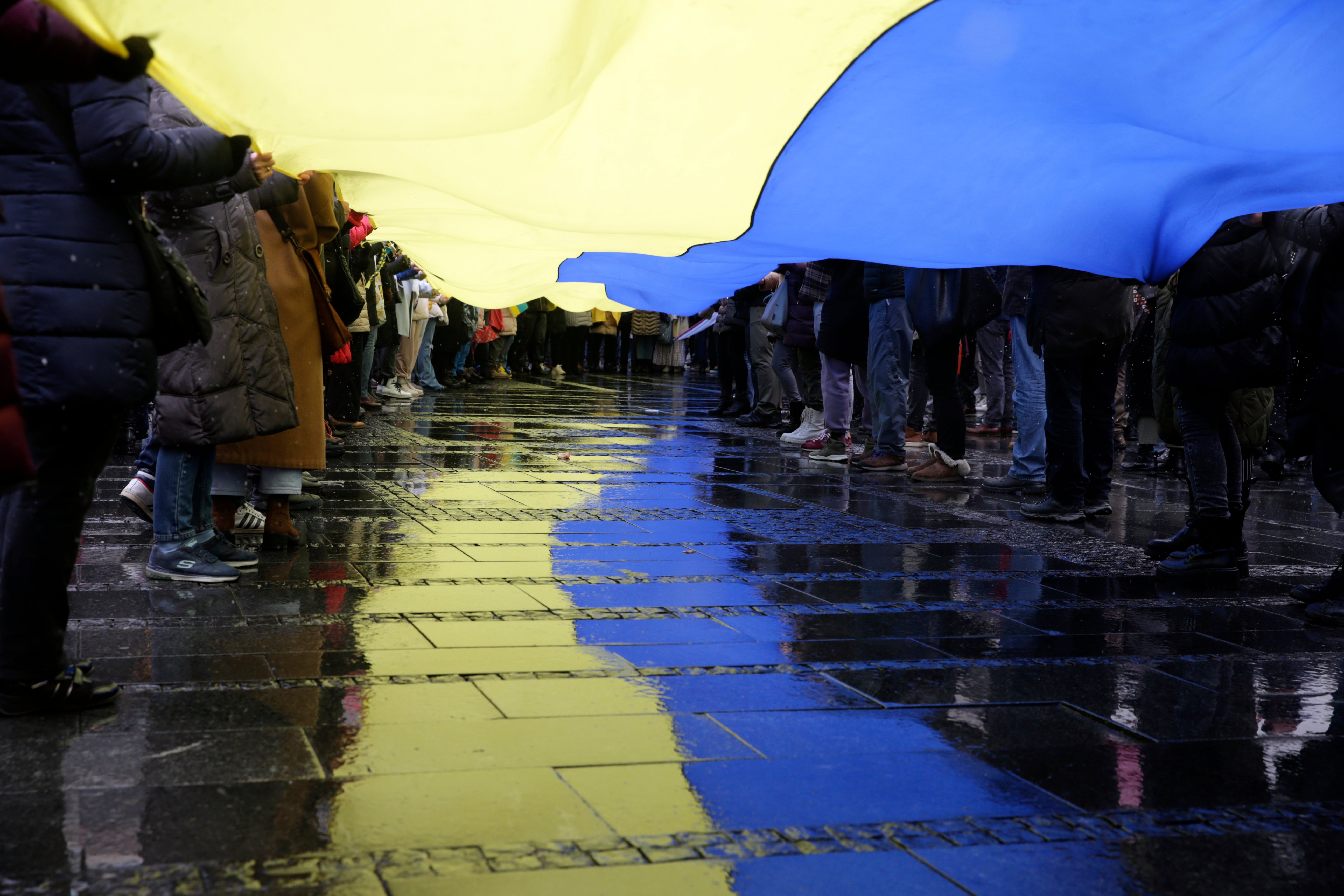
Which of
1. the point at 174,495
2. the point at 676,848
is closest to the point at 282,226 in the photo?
the point at 174,495

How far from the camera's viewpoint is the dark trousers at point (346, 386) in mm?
11477

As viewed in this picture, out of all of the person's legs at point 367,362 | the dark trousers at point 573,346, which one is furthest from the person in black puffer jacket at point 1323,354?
the dark trousers at point 573,346

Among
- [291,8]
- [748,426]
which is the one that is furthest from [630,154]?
[748,426]

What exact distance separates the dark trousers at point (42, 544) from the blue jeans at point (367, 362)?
946 cm

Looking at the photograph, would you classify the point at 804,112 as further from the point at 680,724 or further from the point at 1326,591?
the point at 1326,591

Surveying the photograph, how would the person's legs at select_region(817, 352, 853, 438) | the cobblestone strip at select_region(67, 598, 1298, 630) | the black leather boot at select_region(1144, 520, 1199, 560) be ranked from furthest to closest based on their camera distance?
1. the person's legs at select_region(817, 352, 853, 438)
2. the black leather boot at select_region(1144, 520, 1199, 560)
3. the cobblestone strip at select_region(67, 598, 1298, 630)

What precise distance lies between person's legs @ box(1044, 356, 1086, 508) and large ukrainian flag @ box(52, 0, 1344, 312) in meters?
2.50

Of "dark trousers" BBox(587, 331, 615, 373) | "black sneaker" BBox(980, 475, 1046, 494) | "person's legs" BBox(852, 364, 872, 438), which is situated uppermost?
"dark trousers" BBox(587, 331, 615, 373)

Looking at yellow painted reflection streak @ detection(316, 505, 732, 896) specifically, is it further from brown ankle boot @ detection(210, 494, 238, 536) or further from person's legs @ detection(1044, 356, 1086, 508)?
person's legs @ detection(1044, 356, 1086, 508)

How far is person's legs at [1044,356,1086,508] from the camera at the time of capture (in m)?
7.86

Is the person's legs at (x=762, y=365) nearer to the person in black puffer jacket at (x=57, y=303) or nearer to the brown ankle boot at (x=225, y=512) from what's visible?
the brown ankle boot at (x=225, y=512)

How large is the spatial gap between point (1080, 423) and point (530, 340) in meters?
20.9

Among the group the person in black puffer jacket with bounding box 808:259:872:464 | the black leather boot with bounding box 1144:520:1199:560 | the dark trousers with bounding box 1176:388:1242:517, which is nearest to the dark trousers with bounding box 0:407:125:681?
the dark trousers with bounding box 1176:388:1242:517

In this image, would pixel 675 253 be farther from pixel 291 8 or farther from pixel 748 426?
pixel 748 426
